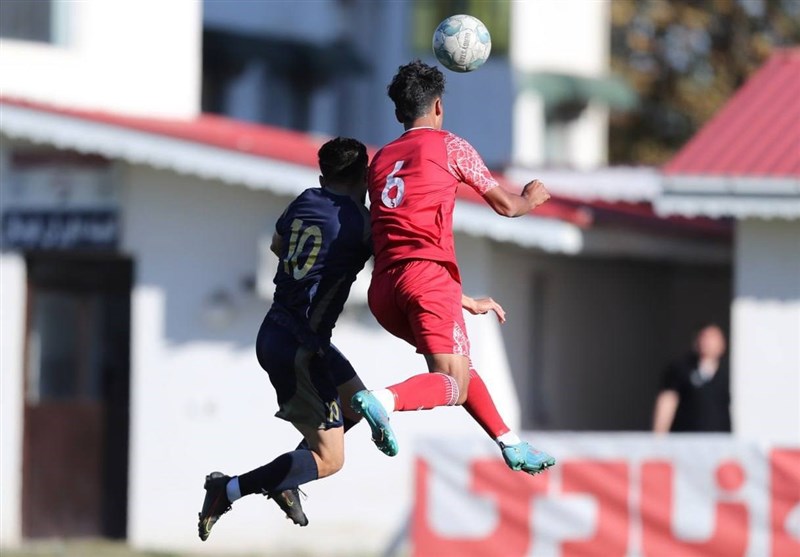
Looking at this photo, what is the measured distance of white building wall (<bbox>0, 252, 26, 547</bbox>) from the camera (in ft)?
56.6

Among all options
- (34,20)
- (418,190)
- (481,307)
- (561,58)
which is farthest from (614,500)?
(561,58)

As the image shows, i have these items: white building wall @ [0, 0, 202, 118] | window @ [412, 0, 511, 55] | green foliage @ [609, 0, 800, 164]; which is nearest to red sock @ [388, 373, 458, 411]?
white building wall @ [0, 0, 202, 118]

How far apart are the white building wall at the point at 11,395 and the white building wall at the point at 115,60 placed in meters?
1.80

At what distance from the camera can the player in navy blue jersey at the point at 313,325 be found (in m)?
7.98

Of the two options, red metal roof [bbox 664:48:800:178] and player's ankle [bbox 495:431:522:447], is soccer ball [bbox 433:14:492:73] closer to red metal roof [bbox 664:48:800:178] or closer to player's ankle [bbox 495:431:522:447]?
player's ankle [bbox 495:431:522:447]

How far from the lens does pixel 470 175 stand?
7.73 meters

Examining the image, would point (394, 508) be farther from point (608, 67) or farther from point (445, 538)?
point (608, 67)

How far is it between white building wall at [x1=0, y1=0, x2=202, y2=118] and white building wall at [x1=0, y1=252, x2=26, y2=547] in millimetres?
1803

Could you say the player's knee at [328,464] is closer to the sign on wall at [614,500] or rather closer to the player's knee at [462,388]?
the player's knee at [462,388]

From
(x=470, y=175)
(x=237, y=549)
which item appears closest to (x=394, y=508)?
(x=237, y=549)

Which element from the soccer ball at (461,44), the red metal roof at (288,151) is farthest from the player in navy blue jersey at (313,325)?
the red metal roof at (288,151)

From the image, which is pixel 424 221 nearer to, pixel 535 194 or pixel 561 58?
pixel 535 194

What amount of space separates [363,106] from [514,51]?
7.55ft

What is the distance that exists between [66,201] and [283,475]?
365 inches
